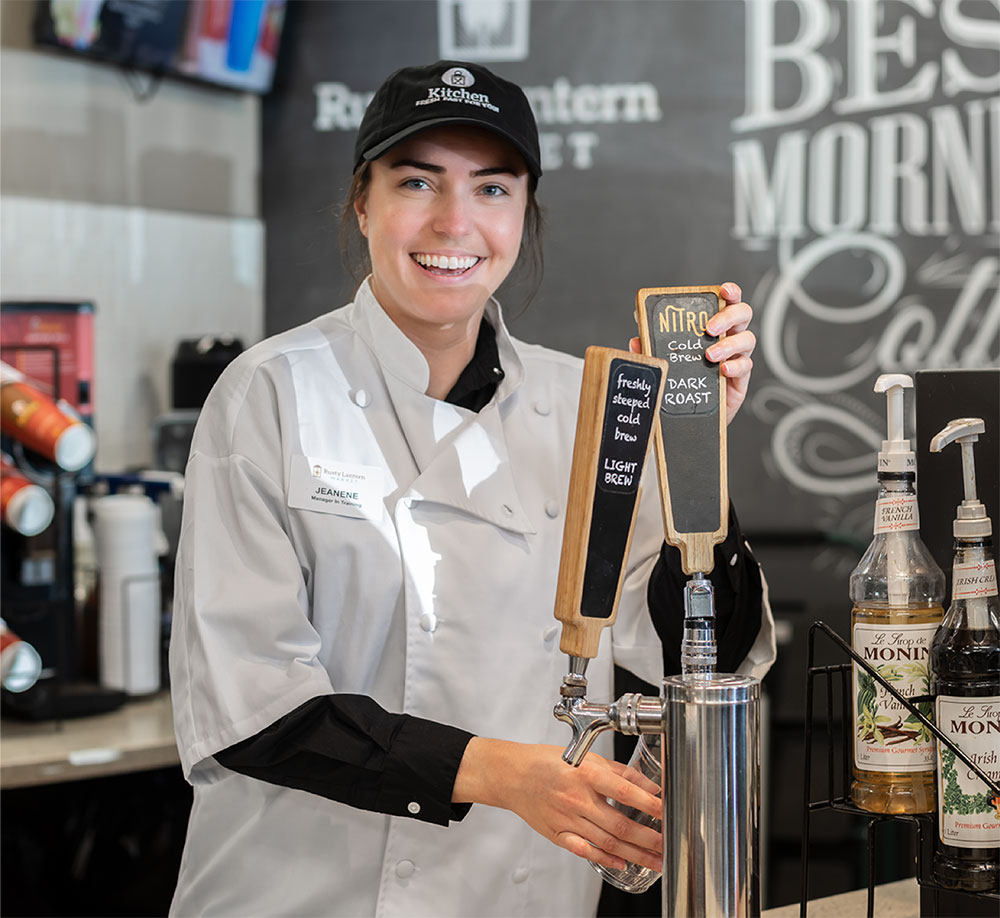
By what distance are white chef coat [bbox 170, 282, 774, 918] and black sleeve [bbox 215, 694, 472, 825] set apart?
1.1 inches

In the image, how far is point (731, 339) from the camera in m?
0.84

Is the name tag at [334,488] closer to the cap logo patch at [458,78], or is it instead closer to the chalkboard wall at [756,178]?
the cap logo patch at [458,78]

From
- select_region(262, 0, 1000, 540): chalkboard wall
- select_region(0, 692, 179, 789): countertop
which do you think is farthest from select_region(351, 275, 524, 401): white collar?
select_region(262, 0, 1000, 540): chalkboard wall

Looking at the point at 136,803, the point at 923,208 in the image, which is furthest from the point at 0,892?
the point at 923,208

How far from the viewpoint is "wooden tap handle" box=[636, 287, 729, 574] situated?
79 cm

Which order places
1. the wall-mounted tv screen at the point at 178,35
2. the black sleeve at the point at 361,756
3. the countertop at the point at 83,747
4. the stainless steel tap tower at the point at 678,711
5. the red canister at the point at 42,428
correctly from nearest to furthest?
the stainless steel tap tower at the point at 678,711 < the black sleeve at the point at 361,756 < the countertop at the point at 83,747 < the red canister at the point at 42,428 < the wall-mounted tv screen at the point at 178,35

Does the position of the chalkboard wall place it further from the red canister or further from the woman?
the woman

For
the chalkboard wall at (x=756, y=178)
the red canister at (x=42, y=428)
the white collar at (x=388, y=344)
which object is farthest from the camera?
the chalkboard wall at (x=756, y=178)

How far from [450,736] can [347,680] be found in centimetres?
22

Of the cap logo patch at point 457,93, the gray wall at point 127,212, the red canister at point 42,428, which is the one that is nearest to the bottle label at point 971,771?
the cap logo patch at point 457,93

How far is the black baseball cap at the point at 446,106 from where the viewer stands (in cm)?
113

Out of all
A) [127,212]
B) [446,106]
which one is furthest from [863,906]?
[127,212]

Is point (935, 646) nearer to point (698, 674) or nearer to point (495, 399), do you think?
point (698, 674)

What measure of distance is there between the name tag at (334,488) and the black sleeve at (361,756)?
0.20 metres
